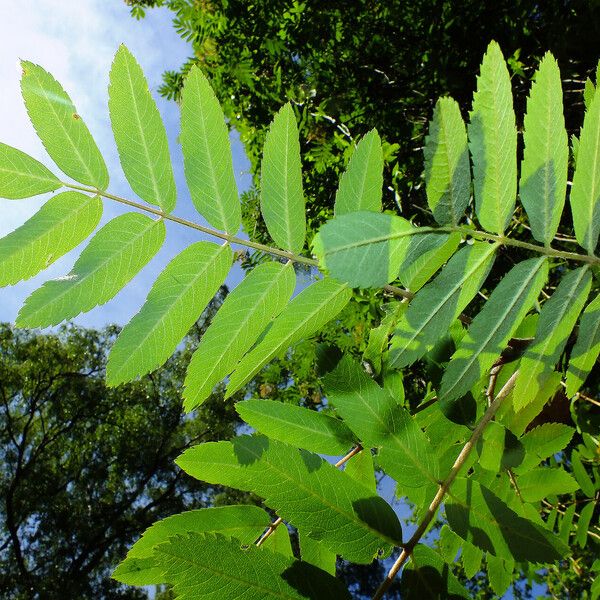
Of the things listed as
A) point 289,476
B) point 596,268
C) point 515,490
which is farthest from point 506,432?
point 289,476

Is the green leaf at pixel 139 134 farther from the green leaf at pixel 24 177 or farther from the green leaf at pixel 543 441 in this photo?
the green leaf at pixel 543 441

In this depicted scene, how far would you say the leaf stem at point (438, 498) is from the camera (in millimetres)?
757

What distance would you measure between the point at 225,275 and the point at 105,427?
14.1 m

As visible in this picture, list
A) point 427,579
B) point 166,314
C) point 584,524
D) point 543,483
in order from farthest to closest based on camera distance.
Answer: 1. point 584,524
2. point 543,483
3. point 166,314
4. point 427,579

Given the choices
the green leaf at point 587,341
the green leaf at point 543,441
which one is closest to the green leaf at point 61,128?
the green leaf at point 587,341

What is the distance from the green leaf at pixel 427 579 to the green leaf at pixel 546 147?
1.64 feet

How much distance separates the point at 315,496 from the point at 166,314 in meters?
0.36

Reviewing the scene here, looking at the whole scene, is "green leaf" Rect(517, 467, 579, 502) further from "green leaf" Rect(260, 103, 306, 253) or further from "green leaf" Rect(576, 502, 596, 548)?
"green leaf" Rect(576, 502, 596, 548)

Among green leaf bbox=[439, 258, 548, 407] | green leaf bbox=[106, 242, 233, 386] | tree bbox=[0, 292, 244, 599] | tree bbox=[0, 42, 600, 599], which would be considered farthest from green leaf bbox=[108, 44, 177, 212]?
tree bbox=[0, 292, 244, 599]

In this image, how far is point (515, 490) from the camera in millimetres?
1208

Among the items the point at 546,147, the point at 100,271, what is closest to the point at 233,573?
the point at 100,271

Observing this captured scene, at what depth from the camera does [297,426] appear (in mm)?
946

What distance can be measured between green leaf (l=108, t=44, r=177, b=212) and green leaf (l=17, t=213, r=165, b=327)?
0.18ft

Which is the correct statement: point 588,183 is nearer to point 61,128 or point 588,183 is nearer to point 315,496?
point 315,496
